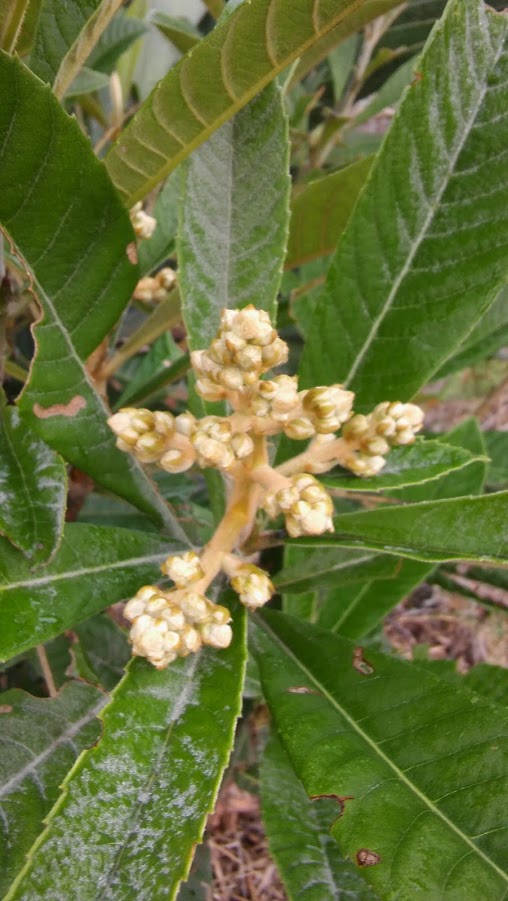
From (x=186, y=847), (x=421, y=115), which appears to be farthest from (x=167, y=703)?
(x=421, y=115)

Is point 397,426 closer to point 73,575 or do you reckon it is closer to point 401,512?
point 401,512

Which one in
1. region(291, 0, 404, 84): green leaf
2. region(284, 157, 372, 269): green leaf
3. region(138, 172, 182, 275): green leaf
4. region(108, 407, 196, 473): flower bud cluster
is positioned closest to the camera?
region(108, 407, 196, 473): flower bud cluster

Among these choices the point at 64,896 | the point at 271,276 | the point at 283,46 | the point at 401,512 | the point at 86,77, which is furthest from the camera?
the point at 86,77

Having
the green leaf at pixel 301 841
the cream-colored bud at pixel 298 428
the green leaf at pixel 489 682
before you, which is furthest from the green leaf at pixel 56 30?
the green leaf at pixel 489 682

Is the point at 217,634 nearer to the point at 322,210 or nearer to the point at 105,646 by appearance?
the point at 105,646

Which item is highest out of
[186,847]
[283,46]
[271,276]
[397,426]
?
[283,46]

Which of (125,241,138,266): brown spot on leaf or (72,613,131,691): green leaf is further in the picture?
(72,613,131,691): green leaf

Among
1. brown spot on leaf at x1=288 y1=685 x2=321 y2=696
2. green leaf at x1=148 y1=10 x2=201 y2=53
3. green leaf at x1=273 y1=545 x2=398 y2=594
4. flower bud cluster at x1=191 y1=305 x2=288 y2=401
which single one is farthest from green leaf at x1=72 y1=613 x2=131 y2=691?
green leaf at x1=148 y1=10 x2=201 y2=53

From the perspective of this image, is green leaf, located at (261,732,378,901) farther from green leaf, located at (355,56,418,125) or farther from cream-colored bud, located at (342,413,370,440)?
green leaf, located at (355,56,418,125)
